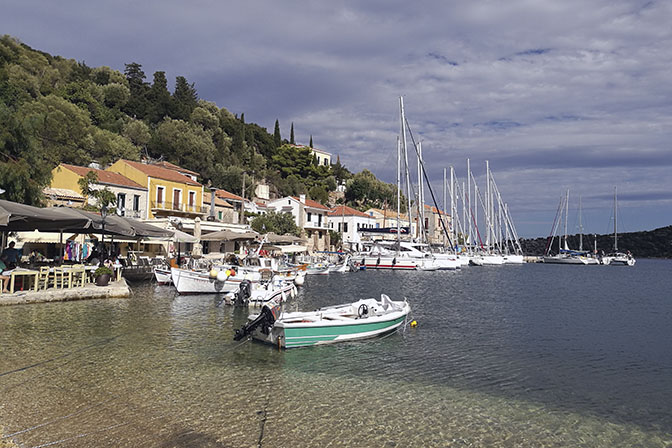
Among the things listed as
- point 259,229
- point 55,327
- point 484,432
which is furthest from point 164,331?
point 259,229

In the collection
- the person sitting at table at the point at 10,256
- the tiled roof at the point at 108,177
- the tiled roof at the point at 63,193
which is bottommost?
the person sitting at table at the point at 10,256

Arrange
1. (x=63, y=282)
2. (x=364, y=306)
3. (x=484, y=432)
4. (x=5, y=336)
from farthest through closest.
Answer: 1. (x=63, y=282)
2. (x=364, y=306)
3. (x=5, y=336)
4. (x=484, y=432)

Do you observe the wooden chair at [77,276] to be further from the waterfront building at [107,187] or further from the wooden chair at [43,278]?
the waterfront building at [107,187]

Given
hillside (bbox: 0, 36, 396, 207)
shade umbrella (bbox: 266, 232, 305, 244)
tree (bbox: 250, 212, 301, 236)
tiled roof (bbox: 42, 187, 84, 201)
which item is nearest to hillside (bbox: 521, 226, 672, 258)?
hillside (bbox: 0, 36, 396, 207)

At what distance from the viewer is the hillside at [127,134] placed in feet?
70.2

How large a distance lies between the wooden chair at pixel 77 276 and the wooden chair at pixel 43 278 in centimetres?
85

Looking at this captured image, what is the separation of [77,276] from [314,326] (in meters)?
12.0

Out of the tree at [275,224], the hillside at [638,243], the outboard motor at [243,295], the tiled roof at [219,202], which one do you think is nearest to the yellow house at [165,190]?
the tiled roof at [219,202]

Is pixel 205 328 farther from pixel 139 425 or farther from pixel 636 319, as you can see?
pixel 636 319

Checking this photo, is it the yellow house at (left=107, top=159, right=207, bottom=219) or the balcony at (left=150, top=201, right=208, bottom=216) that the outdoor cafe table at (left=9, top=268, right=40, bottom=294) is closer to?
the yellow house at (left=107, top=159, right=207, bottom=219)

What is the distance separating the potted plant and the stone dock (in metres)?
0.23

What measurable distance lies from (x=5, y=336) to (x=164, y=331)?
373cm

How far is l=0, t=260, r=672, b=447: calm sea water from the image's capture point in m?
7.30

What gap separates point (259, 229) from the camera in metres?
51.8
